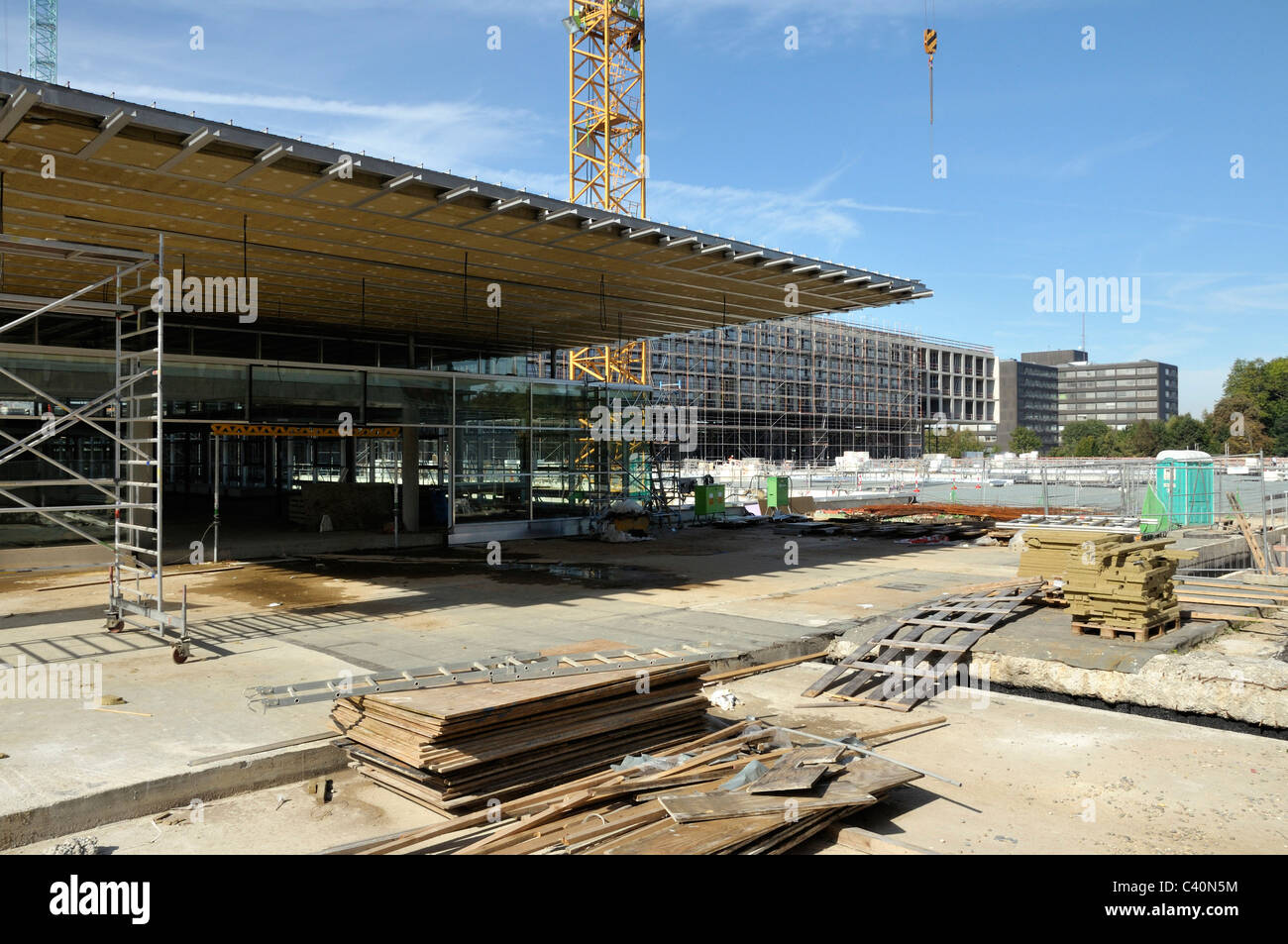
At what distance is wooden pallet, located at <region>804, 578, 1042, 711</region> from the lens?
31.7 ft

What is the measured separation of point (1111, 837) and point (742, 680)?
4724 millimetres

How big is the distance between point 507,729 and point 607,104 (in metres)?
42.6

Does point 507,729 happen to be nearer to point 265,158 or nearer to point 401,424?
point 265,158

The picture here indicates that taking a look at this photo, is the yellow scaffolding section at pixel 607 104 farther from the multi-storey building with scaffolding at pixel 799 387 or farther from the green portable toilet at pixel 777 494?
the multi-storey building with scaffolding at pixel 799 387

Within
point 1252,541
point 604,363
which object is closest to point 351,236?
point 1252,541

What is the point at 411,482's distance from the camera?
2591cm

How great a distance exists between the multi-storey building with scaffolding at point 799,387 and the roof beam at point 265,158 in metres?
59.6

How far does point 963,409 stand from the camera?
129000mm

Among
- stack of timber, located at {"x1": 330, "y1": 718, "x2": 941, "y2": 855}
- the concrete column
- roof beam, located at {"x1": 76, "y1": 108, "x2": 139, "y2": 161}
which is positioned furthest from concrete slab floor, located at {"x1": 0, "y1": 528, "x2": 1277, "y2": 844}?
roof beam, located at {"x1": 76, "y1": 108, "x2": 139, "y2": 161}

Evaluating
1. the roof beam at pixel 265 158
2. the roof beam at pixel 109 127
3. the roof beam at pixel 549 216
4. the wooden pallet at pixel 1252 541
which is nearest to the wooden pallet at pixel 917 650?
the wooden pallet at pixel 1252 541

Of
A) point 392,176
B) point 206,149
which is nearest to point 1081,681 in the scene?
point 392,176

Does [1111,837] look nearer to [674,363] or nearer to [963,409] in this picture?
[674,363]
